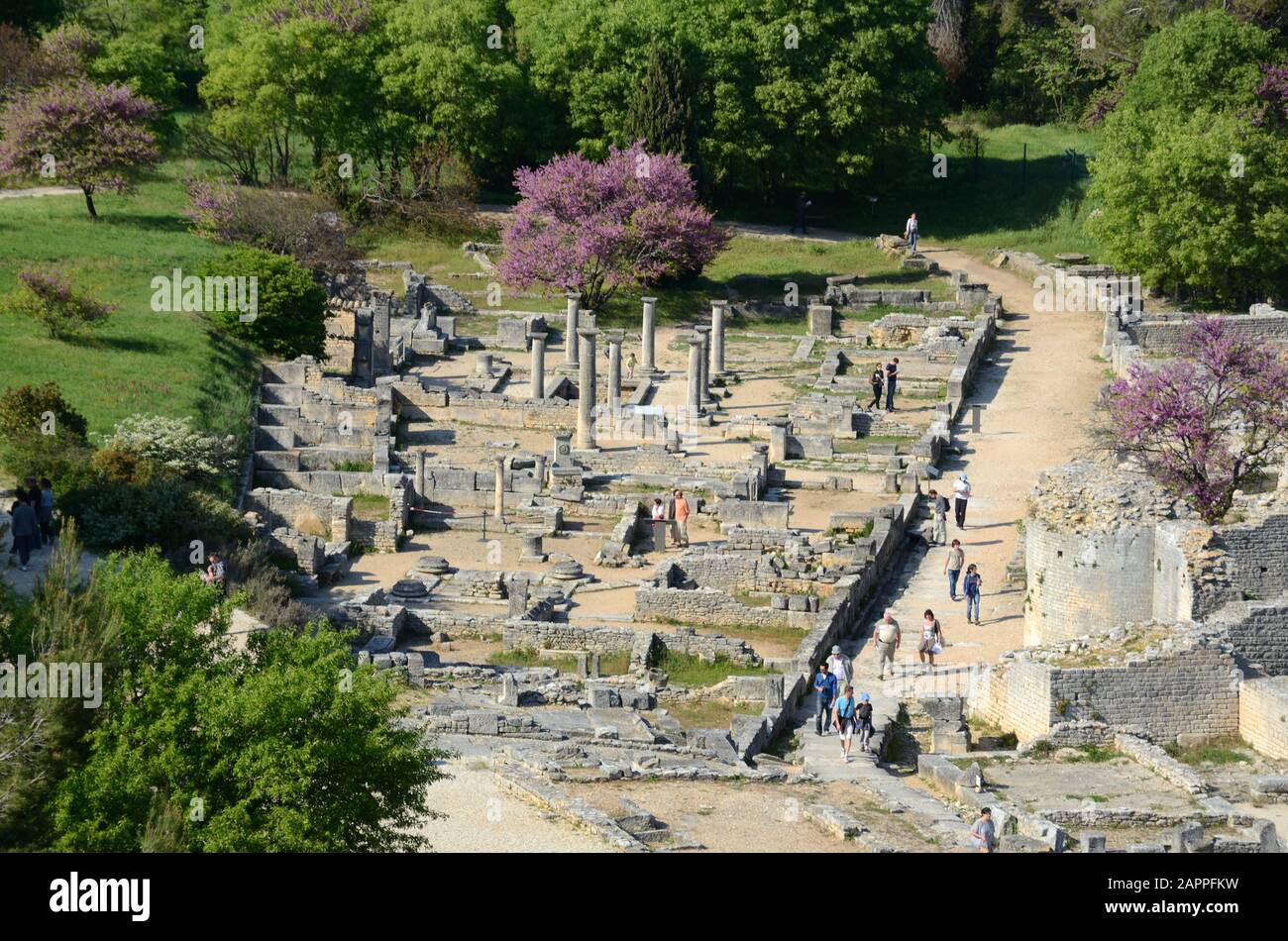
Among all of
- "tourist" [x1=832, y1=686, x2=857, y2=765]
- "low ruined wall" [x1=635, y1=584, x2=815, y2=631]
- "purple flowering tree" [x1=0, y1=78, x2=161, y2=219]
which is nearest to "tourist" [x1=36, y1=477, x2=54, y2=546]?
"low ruined wall" [x1=635, y1=584, x2=815, y2=631]

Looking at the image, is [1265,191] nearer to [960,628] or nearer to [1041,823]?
[960,628]

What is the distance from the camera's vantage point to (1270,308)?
66125mm

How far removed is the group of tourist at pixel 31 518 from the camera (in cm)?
4138

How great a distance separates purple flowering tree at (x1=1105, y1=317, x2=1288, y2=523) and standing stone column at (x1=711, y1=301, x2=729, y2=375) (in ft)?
57.2

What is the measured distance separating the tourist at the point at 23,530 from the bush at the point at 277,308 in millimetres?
18828

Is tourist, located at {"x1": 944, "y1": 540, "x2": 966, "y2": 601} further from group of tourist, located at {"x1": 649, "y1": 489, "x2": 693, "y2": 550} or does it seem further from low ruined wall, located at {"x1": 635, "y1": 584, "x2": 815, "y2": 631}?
group of tourist, located at {"x1": 649, "y1": 489, "x2": 693, "y2": 550}

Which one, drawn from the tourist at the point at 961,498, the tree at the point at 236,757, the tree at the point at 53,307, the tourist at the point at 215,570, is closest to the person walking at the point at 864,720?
the tree at the point at 236,757

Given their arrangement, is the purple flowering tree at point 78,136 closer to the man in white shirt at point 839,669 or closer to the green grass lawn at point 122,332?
the green grass lawn at point 122,332

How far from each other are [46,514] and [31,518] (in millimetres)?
1378

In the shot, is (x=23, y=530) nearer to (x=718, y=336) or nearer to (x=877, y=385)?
(x=877, y=385)

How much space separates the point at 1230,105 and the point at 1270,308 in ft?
31.0

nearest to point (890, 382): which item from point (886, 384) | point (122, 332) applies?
point (886, 384)

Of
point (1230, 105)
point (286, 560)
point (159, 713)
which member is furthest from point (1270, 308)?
point (159, 713)

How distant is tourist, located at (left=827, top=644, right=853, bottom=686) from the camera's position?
37.7m
